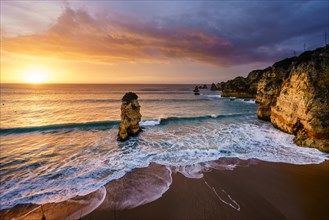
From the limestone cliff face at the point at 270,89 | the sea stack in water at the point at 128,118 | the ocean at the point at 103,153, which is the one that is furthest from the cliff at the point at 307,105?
the sea stack in water at the point at 128,118

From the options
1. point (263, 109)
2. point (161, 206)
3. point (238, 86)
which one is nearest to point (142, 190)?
point (161, 206)

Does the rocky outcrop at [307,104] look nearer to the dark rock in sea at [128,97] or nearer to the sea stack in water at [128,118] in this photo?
the sea stack in water at [128,118]

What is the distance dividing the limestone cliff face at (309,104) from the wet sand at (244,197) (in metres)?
3.48

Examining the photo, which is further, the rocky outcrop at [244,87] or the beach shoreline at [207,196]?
the rocky outcrop at [244,87]

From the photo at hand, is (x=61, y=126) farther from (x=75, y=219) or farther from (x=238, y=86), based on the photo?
(x=238, y=86)

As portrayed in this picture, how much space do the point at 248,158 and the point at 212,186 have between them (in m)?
4.65

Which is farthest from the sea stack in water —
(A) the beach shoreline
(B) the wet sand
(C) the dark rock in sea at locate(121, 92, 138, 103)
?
(B) the wet sand

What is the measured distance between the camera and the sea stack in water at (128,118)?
16.3m

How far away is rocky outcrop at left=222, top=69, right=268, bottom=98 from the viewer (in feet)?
189

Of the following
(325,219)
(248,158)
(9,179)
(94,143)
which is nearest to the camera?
(325,219)

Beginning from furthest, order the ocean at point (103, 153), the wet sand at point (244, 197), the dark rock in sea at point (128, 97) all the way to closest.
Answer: the dark rock in sea at point (128, 97)
the ocean at point (103, 153)
the wet sand at point (244, 197)

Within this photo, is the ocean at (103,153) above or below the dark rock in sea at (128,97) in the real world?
below

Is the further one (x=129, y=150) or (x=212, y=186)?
(x=129, y=150)

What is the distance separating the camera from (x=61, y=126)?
21141 mm
